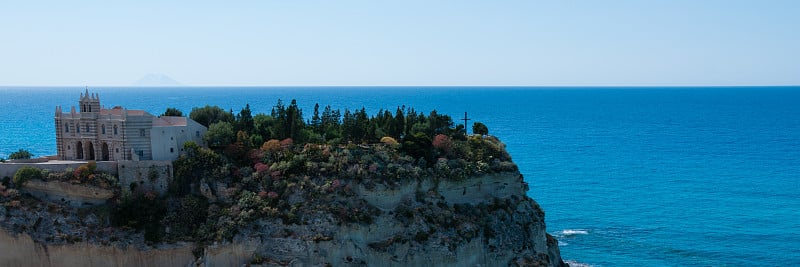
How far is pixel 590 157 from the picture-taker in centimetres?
11531

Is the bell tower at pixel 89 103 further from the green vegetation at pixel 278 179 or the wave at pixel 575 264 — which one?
the wave at pixel 575 264

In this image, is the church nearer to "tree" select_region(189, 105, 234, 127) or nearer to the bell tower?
the bell tower

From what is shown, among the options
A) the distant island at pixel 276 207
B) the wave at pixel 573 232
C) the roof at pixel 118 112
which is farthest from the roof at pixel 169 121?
the wave at pixel 573 232

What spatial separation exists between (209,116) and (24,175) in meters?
18.1

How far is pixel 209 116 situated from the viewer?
65.1 meters

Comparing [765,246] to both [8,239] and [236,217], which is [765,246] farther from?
[8,239]

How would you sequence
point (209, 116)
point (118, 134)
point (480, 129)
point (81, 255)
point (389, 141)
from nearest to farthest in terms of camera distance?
point (81, 255) < point (118, 134) < point (389, 141) < point (209, 116) < point (480, 129)

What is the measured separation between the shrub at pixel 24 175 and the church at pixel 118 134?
5.82 meters

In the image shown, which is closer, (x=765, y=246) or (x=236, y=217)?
(x=236, y=217)

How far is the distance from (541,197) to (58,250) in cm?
5514

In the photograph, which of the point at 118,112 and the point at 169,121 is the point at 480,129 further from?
the point at 118,112

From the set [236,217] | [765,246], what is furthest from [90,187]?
[765,246]

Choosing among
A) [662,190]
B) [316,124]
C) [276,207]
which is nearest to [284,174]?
[276,207]

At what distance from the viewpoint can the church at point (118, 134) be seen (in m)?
54.4
